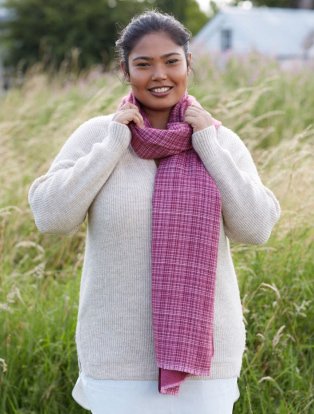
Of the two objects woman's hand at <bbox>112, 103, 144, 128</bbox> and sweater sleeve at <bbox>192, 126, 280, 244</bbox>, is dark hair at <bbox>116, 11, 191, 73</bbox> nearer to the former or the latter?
woman's hand at <bbox>112, 103, 144, 128</bbox>

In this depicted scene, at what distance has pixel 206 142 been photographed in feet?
8.36

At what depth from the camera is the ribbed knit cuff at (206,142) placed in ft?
8.33

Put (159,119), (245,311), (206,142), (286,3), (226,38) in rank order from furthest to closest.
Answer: (286,3)
(226,38)
(245,311)
(159,119)
(206,142)

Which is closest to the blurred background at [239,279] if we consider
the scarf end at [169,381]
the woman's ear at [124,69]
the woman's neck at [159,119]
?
the woman's ear at [124,69]

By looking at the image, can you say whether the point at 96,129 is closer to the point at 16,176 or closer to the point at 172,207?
the point at 172,207

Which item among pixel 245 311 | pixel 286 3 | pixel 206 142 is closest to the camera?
pixel 206 142

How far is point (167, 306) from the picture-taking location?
2480 millimetres

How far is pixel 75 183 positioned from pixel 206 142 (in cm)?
43

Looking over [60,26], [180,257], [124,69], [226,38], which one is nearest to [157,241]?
[180,257]

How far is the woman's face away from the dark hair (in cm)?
2

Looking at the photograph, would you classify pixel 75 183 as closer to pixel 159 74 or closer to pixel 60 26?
pixel 159 74

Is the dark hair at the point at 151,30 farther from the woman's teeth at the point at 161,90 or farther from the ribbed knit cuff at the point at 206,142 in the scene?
the ribbed knit cuff at the point at 206,142

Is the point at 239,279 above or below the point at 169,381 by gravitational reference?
below

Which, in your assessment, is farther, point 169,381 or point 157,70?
point 157,70
